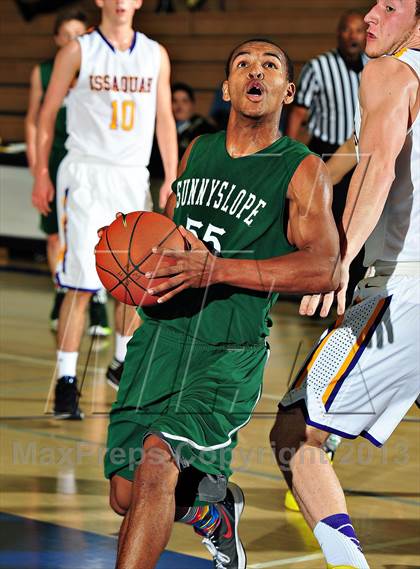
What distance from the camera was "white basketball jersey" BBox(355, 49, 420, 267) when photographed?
139 inches

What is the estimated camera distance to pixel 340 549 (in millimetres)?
3332

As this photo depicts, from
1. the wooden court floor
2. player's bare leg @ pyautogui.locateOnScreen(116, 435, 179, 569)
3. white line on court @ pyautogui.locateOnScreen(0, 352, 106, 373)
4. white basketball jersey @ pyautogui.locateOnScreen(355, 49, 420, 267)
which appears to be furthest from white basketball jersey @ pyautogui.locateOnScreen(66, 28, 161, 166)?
player's bare leg @ pyautogui.locateOnScreen(116, 435, 179, 569)

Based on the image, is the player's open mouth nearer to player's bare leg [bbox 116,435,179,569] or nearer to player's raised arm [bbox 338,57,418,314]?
player's raised arm [bbox 338,57,418,314]

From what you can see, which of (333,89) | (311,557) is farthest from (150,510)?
(333,89)

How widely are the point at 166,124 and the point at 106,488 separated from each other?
2359 millimetres

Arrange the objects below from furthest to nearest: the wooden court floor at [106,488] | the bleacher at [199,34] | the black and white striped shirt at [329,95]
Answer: the bleacher at [199,34] < the black and white striped shirt at [329,95] < the wooden court floor at [106,488]

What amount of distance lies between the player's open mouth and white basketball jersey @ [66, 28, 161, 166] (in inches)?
114

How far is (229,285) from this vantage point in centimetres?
344

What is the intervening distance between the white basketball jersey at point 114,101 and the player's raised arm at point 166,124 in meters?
0.04

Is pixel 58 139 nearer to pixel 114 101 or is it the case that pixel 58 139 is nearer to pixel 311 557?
pixel 114 101

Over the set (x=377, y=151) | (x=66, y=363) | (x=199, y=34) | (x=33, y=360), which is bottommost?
(x=33, y=360)

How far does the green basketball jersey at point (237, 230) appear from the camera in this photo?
11.3 feet

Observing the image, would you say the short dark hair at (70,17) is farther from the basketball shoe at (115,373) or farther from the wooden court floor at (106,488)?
the basketball shoe at (115,373)

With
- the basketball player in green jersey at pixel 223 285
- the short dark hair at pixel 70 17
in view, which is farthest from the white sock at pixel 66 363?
the short dark hair at pixel 70 17
